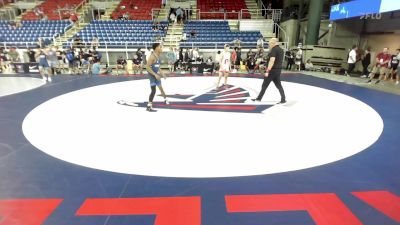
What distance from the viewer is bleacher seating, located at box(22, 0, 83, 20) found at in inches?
864

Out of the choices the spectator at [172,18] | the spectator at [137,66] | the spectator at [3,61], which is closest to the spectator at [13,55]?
the spectator at [3,61]

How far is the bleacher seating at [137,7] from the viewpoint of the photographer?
2120cm

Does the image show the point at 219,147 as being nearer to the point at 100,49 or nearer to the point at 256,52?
the point at 256,52

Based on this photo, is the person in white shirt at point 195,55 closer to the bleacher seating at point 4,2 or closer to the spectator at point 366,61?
the spectator at point 366,61

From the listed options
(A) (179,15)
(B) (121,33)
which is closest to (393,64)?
(A) (179,15)

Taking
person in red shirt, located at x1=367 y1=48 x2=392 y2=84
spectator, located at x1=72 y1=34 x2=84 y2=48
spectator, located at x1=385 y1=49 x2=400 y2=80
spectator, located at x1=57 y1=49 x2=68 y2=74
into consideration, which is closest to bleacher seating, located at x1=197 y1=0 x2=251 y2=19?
spectator, located at x1=72 y1=34 x2=84 y2=48

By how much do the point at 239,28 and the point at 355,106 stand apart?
14.1m

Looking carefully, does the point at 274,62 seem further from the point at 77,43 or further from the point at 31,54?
the point at 31,54

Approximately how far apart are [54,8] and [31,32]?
629 centimetres

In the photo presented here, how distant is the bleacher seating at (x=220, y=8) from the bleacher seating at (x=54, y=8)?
11216mm

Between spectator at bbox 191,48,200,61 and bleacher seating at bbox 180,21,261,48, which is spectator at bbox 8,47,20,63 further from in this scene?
spectator at bbox 191,48,200,61

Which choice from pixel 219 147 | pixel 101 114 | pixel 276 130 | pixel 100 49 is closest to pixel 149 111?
pixel 101 114

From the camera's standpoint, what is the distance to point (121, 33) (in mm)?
17516

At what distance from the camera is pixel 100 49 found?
1576 cm
